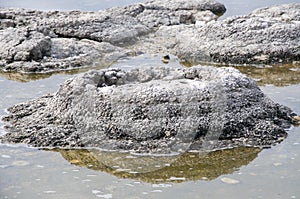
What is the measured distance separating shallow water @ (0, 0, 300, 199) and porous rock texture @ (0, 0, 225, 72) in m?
2.60

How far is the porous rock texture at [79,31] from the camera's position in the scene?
26.0 feet

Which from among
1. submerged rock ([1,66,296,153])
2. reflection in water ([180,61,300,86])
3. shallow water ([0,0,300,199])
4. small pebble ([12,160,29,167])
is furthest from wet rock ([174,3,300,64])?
small pebble ([12,160,29,167])

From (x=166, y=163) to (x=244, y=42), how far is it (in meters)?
3.67

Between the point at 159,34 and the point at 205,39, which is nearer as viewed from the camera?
the point at 205,39

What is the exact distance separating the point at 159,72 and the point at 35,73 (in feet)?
7.20

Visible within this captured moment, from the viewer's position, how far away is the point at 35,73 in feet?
25.1

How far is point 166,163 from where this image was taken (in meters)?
4.90

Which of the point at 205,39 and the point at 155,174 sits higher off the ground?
the point at 205,39

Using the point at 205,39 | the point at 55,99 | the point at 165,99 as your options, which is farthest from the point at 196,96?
the point at 205,39

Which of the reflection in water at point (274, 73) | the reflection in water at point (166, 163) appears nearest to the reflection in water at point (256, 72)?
the reflection in water at point (274, 73)

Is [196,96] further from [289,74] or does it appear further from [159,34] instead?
[159,34]

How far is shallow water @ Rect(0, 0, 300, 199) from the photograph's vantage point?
4.43m

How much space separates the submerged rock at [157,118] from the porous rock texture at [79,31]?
2397mm

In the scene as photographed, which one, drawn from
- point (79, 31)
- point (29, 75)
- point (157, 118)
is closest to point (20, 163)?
point (157, 118)
